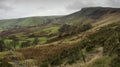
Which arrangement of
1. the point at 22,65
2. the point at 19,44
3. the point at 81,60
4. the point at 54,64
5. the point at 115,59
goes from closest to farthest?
the point at 115,59 → the point at 81,60 → the point at 54,64 → the point at 22,65 → the point at 19,44

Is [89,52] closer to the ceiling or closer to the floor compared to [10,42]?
closer to the ceiling

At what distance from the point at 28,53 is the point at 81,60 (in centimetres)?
6038

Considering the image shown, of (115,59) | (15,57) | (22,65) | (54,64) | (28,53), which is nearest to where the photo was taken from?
(115,59)

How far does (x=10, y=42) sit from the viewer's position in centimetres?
18862

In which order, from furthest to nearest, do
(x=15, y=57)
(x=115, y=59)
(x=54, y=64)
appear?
(x=15, y=57) < (x=54, y=64) < (x=115, y=59)

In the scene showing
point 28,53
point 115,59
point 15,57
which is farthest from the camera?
point 28,53

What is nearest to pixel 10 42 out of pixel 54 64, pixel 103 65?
pixel 54 64

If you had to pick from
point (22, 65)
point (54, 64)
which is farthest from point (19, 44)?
point (54, 64)

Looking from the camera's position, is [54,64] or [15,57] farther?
[15,57]

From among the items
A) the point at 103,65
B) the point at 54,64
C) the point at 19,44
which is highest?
the point at 103,65

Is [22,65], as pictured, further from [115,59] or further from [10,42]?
[10,42]

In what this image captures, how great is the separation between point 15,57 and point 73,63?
2084 inches

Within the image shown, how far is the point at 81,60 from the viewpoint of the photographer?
68.2 metres

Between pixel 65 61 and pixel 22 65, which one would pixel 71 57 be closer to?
pixel 65 61
